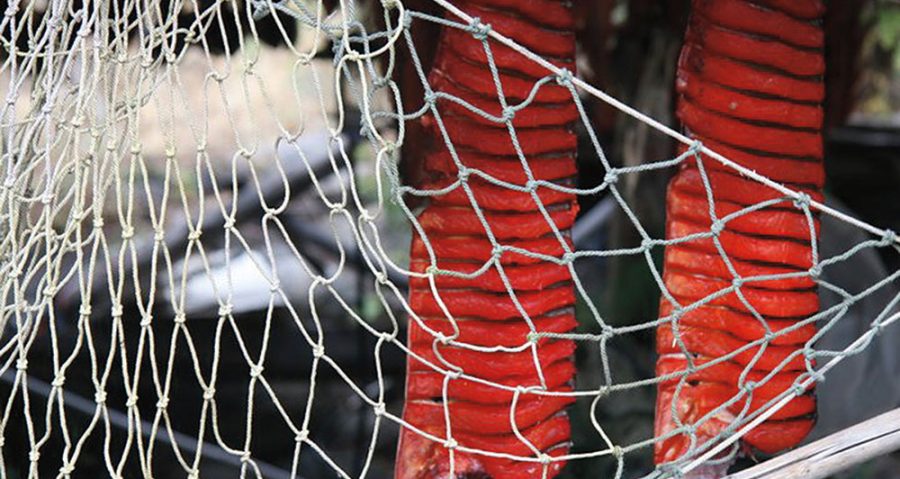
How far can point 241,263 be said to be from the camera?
3.28 meters

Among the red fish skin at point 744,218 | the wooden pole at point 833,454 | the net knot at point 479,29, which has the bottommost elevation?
the wooden pole at point 833,454

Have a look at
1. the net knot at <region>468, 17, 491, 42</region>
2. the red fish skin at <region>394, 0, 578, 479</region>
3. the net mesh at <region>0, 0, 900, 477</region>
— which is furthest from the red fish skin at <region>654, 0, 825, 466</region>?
the net knot at <region>468, 17, 491, 42</region>

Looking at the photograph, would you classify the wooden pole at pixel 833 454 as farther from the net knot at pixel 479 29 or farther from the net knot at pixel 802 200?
the net knot at pixel 479 29

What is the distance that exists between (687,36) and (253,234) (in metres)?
2.58

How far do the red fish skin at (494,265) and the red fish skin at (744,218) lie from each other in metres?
0.14

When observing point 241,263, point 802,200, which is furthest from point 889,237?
point 241,263

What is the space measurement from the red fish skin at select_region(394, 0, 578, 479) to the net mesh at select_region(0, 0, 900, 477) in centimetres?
3

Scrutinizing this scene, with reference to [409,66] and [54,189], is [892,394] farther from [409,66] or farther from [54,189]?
[54,189]

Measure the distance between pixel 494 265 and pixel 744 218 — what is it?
0.29 meters

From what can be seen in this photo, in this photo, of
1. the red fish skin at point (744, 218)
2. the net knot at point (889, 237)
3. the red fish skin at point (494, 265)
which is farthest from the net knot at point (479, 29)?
the net knot at point (889, 237)

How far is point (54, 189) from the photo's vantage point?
51.3 inches

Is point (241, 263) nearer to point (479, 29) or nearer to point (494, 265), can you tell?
point (494, 265)

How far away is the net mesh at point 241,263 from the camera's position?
119 cm

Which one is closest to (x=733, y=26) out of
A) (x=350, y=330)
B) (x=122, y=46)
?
(x=122, y=46)
